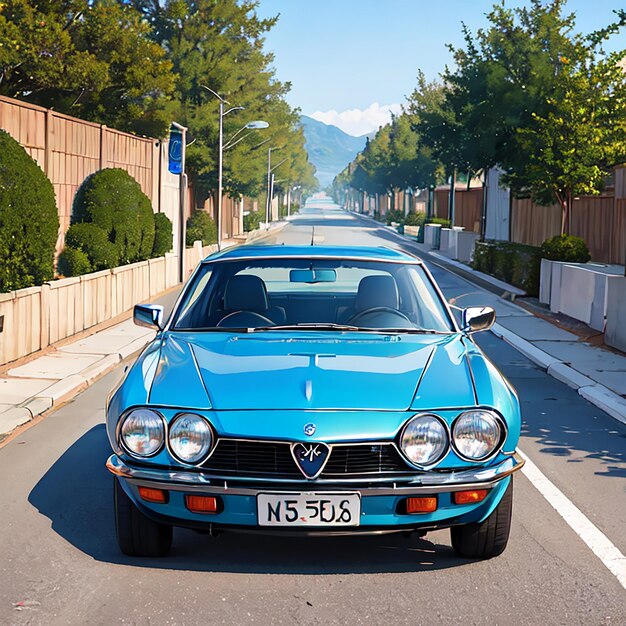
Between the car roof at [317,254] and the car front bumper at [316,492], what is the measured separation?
225cm

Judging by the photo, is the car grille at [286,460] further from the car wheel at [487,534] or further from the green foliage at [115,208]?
the green foliage at [115,208]

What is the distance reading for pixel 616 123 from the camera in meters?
25.6

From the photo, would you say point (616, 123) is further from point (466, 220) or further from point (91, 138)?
point (466, 220)

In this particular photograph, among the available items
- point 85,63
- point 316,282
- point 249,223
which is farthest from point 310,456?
point 249,223

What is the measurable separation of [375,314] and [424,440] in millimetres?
1793

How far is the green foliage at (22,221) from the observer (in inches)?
597

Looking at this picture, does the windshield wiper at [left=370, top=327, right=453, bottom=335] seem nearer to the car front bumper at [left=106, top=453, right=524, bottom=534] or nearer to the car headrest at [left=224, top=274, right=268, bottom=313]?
the car headrest at [left=224, top=274, right=268, bottom=313]

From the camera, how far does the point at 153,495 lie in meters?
4.97

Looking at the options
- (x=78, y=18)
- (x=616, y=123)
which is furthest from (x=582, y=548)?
(x=78, y=18)

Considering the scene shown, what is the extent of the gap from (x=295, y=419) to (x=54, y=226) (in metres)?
12.2

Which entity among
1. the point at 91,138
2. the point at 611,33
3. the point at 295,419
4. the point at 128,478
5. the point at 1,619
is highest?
the point at 611,33

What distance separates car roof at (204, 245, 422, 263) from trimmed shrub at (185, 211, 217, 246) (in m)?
41.5

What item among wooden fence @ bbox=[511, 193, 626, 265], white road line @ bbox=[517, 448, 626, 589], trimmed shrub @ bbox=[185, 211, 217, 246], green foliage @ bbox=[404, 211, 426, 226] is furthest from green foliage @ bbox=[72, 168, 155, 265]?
green foliage @ bbox=[404, 211, 426, 226]

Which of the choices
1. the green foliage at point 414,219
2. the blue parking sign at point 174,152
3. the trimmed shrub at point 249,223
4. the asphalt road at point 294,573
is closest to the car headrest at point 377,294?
the asphalt road at point 294,573
